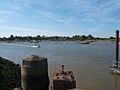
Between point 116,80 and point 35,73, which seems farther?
point 116,80

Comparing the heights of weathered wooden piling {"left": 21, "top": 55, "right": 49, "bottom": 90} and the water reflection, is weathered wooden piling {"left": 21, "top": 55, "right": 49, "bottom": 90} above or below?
above

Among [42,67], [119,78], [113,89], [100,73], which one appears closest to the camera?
[42,67]

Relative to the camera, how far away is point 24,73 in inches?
288

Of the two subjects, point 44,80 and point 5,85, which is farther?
point 5,85

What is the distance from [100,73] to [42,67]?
22.7 m

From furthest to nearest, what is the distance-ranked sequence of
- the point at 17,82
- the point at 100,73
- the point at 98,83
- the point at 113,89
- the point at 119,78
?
the point at 100,73 → the point at 119,78 → the point at 98,83 → the point at 113,89 → the point at 17,82

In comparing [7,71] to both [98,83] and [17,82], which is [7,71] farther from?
[98,83]

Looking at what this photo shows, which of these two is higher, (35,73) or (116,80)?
(35,73)

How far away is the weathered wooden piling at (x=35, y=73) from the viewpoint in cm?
708

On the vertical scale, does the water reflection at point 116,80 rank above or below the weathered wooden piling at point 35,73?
below

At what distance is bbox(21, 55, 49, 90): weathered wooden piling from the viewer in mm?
7081

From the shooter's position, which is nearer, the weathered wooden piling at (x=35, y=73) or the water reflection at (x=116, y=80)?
the weathered wooden piling at (x=35, y=73)

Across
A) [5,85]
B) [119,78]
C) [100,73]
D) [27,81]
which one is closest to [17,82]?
[5,85]

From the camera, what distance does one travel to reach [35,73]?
712 cm
